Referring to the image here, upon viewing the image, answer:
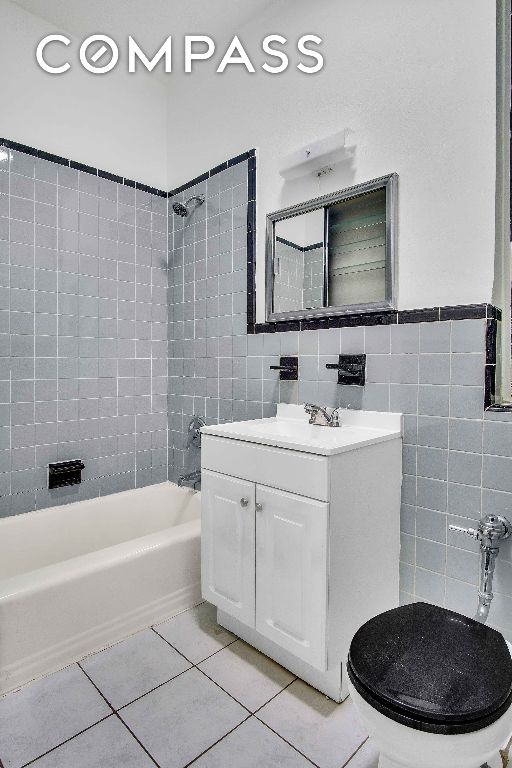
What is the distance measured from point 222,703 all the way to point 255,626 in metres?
0.24

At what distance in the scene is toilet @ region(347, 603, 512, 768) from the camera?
760 mm

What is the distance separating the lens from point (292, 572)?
133 centimetres

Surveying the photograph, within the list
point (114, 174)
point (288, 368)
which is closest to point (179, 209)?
point (114, 174)

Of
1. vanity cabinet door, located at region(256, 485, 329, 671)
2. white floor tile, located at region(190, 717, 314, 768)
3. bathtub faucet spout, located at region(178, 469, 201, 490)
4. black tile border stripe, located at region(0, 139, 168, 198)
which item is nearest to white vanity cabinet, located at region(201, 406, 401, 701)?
vanity cabinet door, located at region(256, 485, 329, 671)

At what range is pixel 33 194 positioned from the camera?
6.81ft

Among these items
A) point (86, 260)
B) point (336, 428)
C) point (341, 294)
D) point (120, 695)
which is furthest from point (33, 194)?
point (120, 695)

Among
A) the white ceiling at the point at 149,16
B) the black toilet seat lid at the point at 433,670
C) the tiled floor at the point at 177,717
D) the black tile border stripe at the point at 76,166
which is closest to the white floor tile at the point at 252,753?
the tiled floor at the point at 177,717

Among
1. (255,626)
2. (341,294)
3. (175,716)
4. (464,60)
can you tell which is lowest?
(175,716)

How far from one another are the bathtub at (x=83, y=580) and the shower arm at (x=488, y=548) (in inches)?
44.8

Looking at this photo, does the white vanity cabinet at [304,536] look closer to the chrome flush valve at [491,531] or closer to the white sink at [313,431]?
the white sink at [313,431]

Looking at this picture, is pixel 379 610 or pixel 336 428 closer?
pixel 379 610

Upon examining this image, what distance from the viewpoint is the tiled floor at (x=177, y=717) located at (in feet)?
3.70

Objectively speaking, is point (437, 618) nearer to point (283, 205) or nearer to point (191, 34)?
point (283, 205)

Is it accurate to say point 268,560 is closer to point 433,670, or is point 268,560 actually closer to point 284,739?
point 284,739
